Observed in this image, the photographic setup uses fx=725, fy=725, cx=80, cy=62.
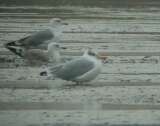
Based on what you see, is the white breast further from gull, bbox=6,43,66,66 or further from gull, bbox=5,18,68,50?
gull, bbox=5,18,68,50

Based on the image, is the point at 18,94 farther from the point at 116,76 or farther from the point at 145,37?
the point at 145,37

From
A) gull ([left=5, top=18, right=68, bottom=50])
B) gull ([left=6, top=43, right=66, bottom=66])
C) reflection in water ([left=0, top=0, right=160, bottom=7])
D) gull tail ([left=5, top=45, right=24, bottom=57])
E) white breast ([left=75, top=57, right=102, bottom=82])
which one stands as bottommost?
white breast ([left=75, top=57, right=102, bottom=82])

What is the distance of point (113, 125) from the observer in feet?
29.9

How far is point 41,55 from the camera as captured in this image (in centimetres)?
1568

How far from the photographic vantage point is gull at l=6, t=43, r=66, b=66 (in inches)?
609

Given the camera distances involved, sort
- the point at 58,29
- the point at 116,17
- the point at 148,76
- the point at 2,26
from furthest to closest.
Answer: the point at 116,17, the point at 2,26, the point at 58,29, the point at 148,76

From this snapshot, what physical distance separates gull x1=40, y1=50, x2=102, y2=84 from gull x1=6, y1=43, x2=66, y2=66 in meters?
2.62

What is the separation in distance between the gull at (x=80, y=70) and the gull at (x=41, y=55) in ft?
8.59

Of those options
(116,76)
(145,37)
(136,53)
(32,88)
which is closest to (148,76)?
(116,76)

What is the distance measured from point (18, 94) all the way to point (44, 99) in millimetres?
→ 686

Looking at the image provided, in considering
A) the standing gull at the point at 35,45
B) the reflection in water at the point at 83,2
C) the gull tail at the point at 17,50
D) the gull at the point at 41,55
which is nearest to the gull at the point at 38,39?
the standing gull at the point at 35,45

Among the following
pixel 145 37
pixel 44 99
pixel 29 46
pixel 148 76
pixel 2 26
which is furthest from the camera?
pixel 2 26

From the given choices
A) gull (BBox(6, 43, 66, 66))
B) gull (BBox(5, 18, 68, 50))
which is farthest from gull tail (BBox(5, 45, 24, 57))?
gull (BBox(5, 18, 68, 50))

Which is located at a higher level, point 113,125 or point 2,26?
point 2,26
